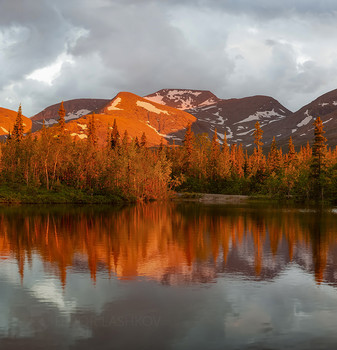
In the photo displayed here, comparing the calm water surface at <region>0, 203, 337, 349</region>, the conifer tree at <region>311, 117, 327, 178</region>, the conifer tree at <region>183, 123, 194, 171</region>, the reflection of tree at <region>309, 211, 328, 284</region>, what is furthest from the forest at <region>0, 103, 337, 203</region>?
the calm water surface at <region>0, 203, 337, 349</region>

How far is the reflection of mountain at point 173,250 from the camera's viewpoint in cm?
1552

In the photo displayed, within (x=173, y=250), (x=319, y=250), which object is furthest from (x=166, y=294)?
(x=319, y=250)

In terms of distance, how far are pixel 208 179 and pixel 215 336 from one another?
4011 inches

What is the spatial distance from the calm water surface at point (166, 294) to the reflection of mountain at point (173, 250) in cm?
6

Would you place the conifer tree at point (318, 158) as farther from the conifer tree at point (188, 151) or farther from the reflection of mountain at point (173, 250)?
the reflection of mountain at point (173, 250)

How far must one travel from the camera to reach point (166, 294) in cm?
1216

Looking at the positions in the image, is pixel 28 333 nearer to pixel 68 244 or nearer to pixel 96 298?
pixel 96 298

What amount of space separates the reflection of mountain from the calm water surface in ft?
0.18

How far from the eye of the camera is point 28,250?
19828mm

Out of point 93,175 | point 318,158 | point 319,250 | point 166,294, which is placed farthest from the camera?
point 318,158

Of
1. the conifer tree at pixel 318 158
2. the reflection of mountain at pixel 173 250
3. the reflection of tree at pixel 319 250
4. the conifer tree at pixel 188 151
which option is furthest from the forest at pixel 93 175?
the reflection of tree at pixel 319 250

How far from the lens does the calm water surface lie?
348 inches

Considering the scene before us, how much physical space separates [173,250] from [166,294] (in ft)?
26.0

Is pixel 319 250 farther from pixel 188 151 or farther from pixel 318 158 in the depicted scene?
pixel 188 151
